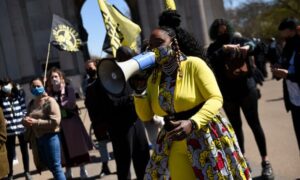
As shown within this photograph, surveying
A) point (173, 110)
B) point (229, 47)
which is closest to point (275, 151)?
point (229, 47)

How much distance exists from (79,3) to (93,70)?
3192 cm

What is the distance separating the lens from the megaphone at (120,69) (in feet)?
11.2

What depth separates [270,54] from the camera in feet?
24.1

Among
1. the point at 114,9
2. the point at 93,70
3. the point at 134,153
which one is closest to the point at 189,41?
the point at 134,153

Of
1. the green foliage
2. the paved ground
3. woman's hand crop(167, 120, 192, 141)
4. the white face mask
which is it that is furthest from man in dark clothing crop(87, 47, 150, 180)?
the green foliage

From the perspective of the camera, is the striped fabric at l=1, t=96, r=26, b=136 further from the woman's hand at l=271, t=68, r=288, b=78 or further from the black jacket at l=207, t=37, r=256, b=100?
the woman's hand at l=271, t=68, r=288, b=78

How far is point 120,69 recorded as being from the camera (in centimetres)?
341

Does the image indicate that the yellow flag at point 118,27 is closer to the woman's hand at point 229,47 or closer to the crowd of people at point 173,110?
the crowd of people at point 173,110

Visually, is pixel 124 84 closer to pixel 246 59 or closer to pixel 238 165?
pixel 238 165

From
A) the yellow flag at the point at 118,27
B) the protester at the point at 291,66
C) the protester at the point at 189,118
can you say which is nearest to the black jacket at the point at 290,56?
the protester at the point at 291,66

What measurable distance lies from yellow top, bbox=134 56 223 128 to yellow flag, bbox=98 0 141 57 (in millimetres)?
2904

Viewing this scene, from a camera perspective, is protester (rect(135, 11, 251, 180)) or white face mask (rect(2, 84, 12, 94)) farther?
white face mask (rect(2, 84, 12, 94))

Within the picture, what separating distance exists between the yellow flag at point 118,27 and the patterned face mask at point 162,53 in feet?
9.63

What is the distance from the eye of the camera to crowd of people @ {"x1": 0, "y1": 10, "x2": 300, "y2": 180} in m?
3.63
